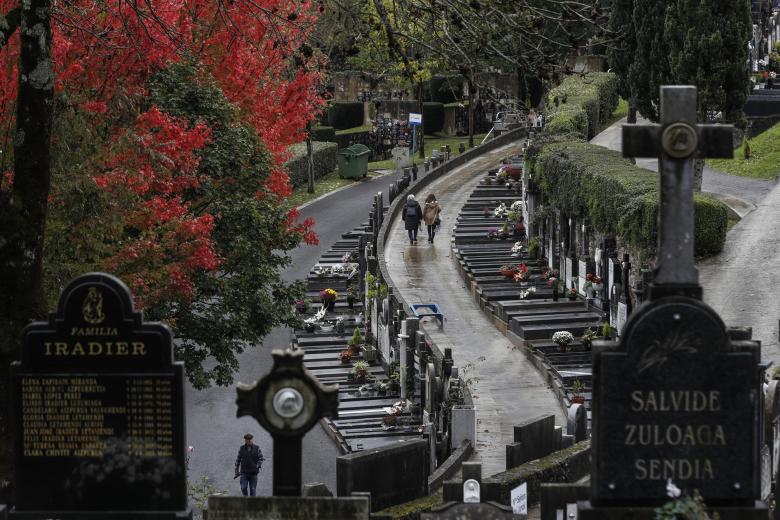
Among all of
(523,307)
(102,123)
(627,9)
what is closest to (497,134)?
(627,9)

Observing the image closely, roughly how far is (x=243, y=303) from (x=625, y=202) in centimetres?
968

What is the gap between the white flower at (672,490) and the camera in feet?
37.7

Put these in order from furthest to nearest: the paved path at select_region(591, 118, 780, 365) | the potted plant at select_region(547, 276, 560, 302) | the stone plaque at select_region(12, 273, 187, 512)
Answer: the potted plant at select_region(547, 276, 560, 302) → the paved path at select_region(591, 118, 780, 365) → the stone plaque at select_region(12, 273, 187, 512)

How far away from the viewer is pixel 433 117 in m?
81.1

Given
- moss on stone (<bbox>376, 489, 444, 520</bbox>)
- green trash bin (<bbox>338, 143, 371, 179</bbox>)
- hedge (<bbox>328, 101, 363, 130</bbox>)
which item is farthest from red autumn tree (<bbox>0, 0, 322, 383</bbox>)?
hedge (<bbox>328, 101, 363, 130</bbox>)

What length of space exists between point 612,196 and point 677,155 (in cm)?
2119

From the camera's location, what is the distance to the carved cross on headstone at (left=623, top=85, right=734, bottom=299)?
11711mm

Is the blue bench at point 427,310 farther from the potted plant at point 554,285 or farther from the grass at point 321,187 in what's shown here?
the grass at point 321,187

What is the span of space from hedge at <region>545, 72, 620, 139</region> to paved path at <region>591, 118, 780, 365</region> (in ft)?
20.9

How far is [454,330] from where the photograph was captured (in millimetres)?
36156

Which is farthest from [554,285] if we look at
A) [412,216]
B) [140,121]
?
[140,121]

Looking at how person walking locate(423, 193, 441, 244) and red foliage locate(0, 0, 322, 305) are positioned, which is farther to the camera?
person walking locate(423, 193, 441, 244)

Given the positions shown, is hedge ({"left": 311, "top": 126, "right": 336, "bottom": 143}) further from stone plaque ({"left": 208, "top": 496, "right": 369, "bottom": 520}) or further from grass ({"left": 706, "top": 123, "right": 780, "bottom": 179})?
stone plaque ({"left": 208, "top": 496, "right": 369, "bottom": 520})

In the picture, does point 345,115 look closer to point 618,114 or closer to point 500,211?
point 618,114
